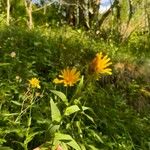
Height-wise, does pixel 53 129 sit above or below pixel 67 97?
above

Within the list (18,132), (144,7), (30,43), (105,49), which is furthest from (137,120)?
(144,7)

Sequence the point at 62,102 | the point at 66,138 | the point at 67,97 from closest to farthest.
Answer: the point at 66,138 < the point at 62,102 < the point at 67,97

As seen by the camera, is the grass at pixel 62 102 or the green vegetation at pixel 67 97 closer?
the green vegetation at pixel 67 97

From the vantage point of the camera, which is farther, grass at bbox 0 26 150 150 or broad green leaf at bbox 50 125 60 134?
grass at bbox 0 26 150 150

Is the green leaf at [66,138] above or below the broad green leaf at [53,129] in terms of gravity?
below

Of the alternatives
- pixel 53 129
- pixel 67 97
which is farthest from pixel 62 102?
pixel 53 129

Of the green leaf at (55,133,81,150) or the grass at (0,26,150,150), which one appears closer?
the green leaf at (55,133,81,150)

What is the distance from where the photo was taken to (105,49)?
19.1 feet

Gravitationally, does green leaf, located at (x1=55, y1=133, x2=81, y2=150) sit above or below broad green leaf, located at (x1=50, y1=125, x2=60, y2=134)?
below

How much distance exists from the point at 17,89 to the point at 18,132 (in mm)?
629

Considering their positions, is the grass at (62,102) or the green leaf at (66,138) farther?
the grass at (62,102)

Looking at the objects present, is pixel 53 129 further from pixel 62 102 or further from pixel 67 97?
pixel 67 97

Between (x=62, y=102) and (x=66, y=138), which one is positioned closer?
(x=66, y=138)

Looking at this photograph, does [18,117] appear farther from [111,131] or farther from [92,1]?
[92,1]
